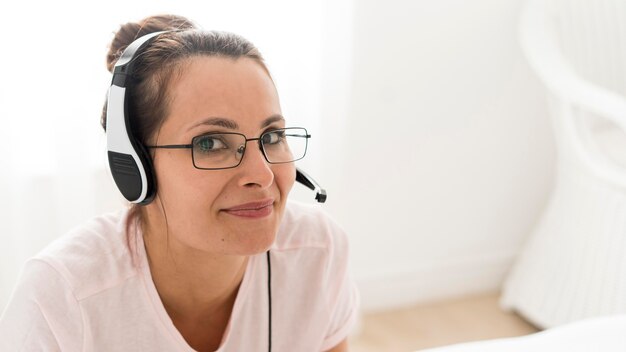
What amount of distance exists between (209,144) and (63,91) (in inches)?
39.0

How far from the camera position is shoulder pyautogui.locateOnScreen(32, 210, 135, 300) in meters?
1.16

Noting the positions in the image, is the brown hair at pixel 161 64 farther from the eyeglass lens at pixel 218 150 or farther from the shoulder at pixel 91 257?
the shoulder at pixel 91 257

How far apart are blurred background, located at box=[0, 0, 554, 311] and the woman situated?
752mm

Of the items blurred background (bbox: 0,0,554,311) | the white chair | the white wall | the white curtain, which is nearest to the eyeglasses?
the white curtain

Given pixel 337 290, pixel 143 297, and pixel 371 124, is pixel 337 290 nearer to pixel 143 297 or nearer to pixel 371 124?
pixel 143 297

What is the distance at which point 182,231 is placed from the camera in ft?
3.86

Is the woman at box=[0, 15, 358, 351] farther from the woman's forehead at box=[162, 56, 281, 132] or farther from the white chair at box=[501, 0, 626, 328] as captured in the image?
the white chair at box=[501, 0, 626, 328]

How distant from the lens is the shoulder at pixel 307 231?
1378 mm

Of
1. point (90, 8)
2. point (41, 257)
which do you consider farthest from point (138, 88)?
point (90, 8)

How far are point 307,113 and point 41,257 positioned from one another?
1.17 metres

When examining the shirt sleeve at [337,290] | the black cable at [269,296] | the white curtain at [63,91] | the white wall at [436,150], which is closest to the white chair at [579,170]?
the white wall at [436,150]

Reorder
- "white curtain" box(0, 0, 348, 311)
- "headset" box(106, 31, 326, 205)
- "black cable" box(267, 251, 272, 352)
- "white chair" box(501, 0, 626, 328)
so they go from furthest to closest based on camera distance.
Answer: "white chair" box(501, 0, 626, 328), "white curtain" box(0, 0, 348, 311), "black cable" box(267, 251, 272, 352), "headset" box(106, 31, 326, 205)

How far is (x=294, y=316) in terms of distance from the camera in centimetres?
138

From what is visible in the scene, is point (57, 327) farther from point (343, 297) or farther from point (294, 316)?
point (343, 297)
